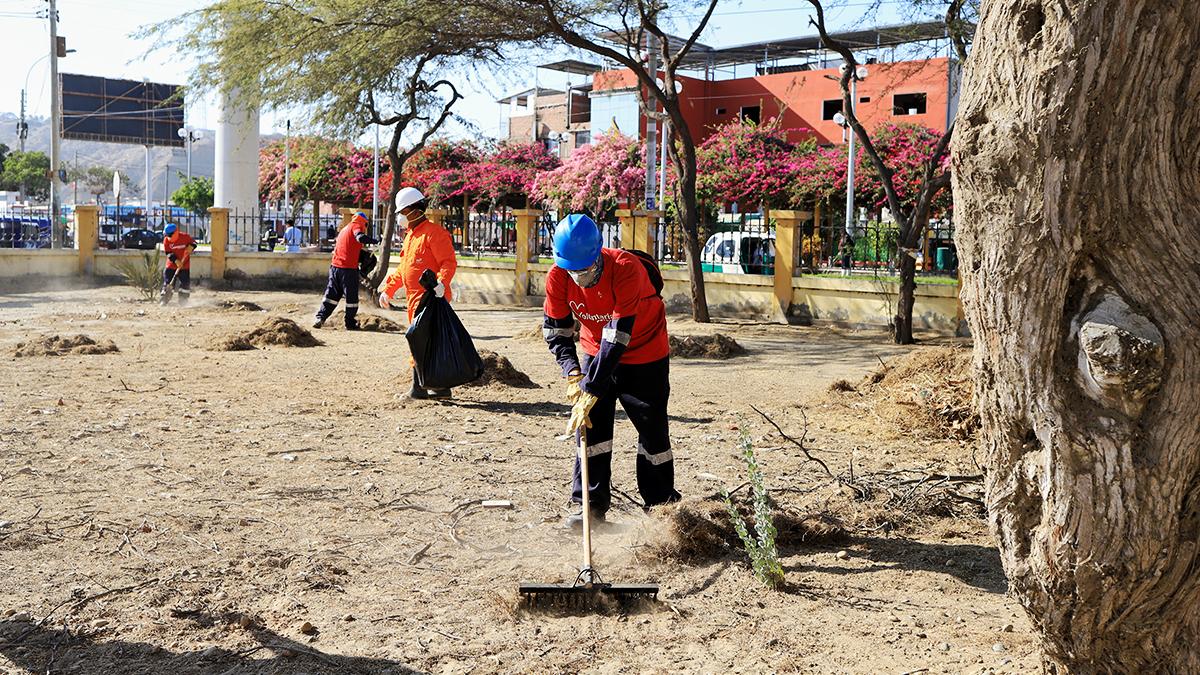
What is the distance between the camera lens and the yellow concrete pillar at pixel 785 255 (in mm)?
16781

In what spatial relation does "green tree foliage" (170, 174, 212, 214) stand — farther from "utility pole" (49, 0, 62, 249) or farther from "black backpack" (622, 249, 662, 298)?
"black backpack" (622, 249, 662, 298)

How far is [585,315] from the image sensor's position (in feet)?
17.6

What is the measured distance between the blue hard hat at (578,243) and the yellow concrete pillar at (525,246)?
15.7m

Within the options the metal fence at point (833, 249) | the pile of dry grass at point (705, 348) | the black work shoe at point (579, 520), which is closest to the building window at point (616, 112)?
the metal fence at point (833, 249)

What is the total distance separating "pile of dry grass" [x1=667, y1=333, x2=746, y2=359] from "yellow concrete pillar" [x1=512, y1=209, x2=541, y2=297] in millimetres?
7898

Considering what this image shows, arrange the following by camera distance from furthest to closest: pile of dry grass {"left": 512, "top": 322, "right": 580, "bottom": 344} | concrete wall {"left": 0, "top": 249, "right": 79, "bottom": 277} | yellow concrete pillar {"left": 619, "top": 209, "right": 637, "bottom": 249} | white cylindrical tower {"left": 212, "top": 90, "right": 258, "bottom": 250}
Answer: white cylindrical tower {"left": 212, "top": 90, "right": 258, "bottom": 250} → concrete wall {"left": 0, "top": 249, "right": 79, "bottom": 277} → yellow concrete pillar {"left": 619, "top": 209, "right": 637, "bottom": 249} → pile of dry grass {"left": 512, "top": 322, "right": 580, "bottom": 344}

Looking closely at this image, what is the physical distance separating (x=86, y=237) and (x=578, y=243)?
21.6 meters

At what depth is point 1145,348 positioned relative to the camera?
8.13 ft

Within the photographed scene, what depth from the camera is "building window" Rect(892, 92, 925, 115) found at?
3962 cm

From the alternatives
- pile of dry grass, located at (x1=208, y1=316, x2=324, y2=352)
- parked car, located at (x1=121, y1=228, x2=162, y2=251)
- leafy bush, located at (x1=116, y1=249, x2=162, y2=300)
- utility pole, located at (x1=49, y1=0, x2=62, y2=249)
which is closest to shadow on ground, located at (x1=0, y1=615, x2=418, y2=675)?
pile of dry grass, located at (x1=208, y1=316, x2=324, y2=352)

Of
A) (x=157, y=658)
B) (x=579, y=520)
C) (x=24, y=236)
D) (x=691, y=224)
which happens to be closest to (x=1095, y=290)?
(x=157, y=658)

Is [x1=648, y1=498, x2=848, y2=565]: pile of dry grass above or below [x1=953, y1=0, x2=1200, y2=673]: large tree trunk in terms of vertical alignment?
below

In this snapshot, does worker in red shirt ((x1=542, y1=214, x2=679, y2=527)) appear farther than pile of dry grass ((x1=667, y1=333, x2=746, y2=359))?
No

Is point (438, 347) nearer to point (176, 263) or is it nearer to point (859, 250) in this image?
point (859, 250)
